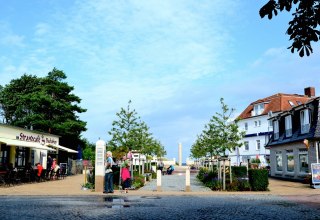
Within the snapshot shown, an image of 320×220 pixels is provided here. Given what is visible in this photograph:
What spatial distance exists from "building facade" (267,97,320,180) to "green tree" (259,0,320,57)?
2101cm

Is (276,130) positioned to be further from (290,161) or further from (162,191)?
(162,191)

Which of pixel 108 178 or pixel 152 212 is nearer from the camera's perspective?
pixel 152 212

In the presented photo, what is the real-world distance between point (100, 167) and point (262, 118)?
168ft

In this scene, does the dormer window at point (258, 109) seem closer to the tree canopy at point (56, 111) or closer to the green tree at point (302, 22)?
the tree canopy at point (56, 111)

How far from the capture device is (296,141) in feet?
98.1

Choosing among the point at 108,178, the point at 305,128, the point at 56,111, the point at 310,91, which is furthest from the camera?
the point at 310,91

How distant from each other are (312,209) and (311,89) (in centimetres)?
5443

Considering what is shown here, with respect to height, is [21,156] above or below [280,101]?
below

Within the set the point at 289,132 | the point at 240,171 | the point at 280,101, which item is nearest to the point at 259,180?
the point at 240,171

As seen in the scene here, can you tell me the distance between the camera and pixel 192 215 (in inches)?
419

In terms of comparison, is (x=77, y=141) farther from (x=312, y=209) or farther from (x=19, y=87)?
(x=312, y=209)

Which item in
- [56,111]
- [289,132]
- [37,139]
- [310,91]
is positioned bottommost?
[37,139]

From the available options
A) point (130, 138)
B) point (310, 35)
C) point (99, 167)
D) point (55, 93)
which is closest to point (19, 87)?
point (55, 93)

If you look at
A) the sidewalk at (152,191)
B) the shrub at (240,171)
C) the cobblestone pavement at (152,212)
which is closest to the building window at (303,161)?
the shrub at (240,171)
